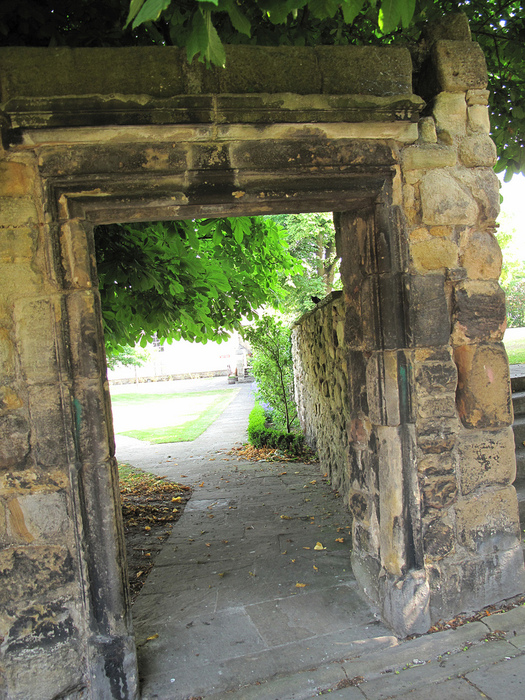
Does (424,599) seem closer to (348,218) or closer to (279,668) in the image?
(279,668)

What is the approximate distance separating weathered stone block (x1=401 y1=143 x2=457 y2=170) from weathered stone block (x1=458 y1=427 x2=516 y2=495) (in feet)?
4.73

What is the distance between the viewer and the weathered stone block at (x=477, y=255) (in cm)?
249

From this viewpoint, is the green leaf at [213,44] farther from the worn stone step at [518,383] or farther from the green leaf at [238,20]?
the worn stone step at [518,383]

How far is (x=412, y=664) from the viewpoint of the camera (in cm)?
226

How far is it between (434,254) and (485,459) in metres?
1.15

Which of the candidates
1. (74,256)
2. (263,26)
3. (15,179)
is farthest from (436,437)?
(263,26)

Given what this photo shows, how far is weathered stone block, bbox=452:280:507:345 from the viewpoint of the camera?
8.13 feet

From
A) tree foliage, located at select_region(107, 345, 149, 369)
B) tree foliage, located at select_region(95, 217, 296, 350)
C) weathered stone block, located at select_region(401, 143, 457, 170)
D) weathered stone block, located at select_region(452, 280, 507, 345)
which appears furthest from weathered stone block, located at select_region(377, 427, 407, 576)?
tree foliage, located at select_region(107, 345, 149, 369)

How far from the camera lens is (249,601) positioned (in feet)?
9.32

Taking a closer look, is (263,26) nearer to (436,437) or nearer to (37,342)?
(37,342)

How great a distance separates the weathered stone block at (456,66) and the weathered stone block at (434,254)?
81 centimetres

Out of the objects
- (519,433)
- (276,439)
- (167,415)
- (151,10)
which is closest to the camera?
(151,10)

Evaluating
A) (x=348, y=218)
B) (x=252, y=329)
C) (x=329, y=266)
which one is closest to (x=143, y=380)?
(x=329, y=266)

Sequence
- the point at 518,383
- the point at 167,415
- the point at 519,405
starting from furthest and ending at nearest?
the point at 167,415 → the point at 518,383 → the point at 519,405
